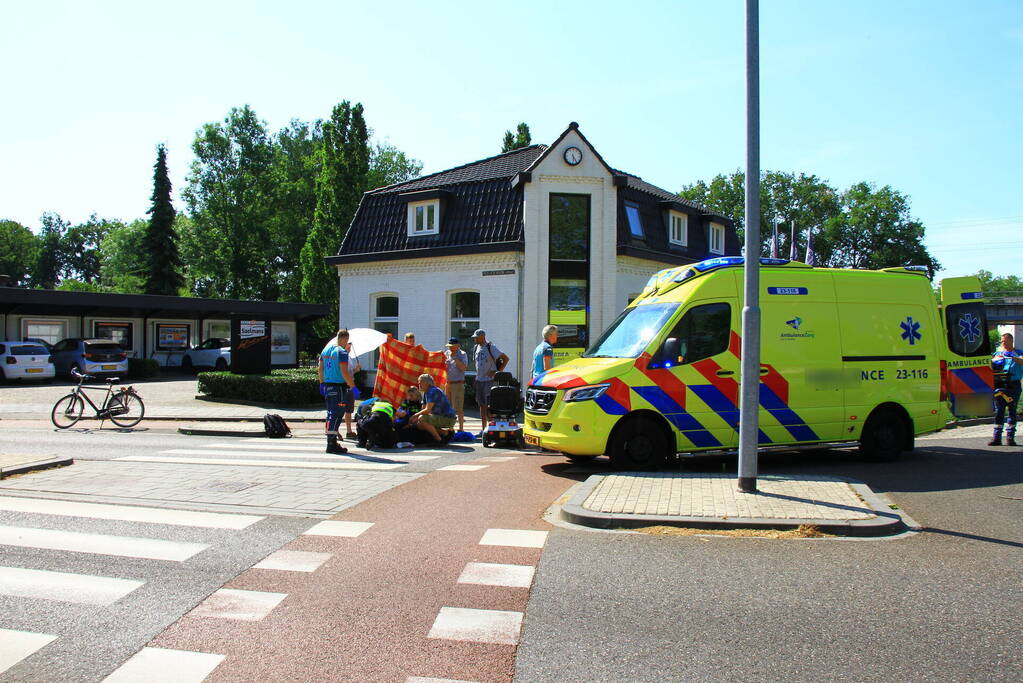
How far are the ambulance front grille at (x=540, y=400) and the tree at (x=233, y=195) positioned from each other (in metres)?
46.2

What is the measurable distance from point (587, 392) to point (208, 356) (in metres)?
30.0

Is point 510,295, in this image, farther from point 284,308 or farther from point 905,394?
point 284,308

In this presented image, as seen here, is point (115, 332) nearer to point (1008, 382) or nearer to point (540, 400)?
point (540, 400)

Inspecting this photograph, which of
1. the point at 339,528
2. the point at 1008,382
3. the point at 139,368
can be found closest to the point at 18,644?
the point at 339,528

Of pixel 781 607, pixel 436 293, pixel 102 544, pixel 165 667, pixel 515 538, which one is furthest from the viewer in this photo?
pixel 436 293

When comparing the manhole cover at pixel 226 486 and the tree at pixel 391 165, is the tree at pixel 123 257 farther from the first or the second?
the manhole cover at pixel 226 486

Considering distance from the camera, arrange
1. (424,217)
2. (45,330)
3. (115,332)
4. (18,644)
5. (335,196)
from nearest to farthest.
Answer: (18,644) → (424,217) → (45,330) → (115,332) → (335,196)

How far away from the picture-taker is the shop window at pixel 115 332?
3294 cm

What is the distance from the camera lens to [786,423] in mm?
9492

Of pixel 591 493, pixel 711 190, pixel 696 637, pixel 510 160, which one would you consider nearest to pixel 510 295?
pixel 510 160

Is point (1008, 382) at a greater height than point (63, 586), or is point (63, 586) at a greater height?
point (1008, 382)

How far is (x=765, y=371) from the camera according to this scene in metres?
9.46

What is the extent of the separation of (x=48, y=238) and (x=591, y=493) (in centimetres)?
11197

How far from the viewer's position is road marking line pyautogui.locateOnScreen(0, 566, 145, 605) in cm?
476
